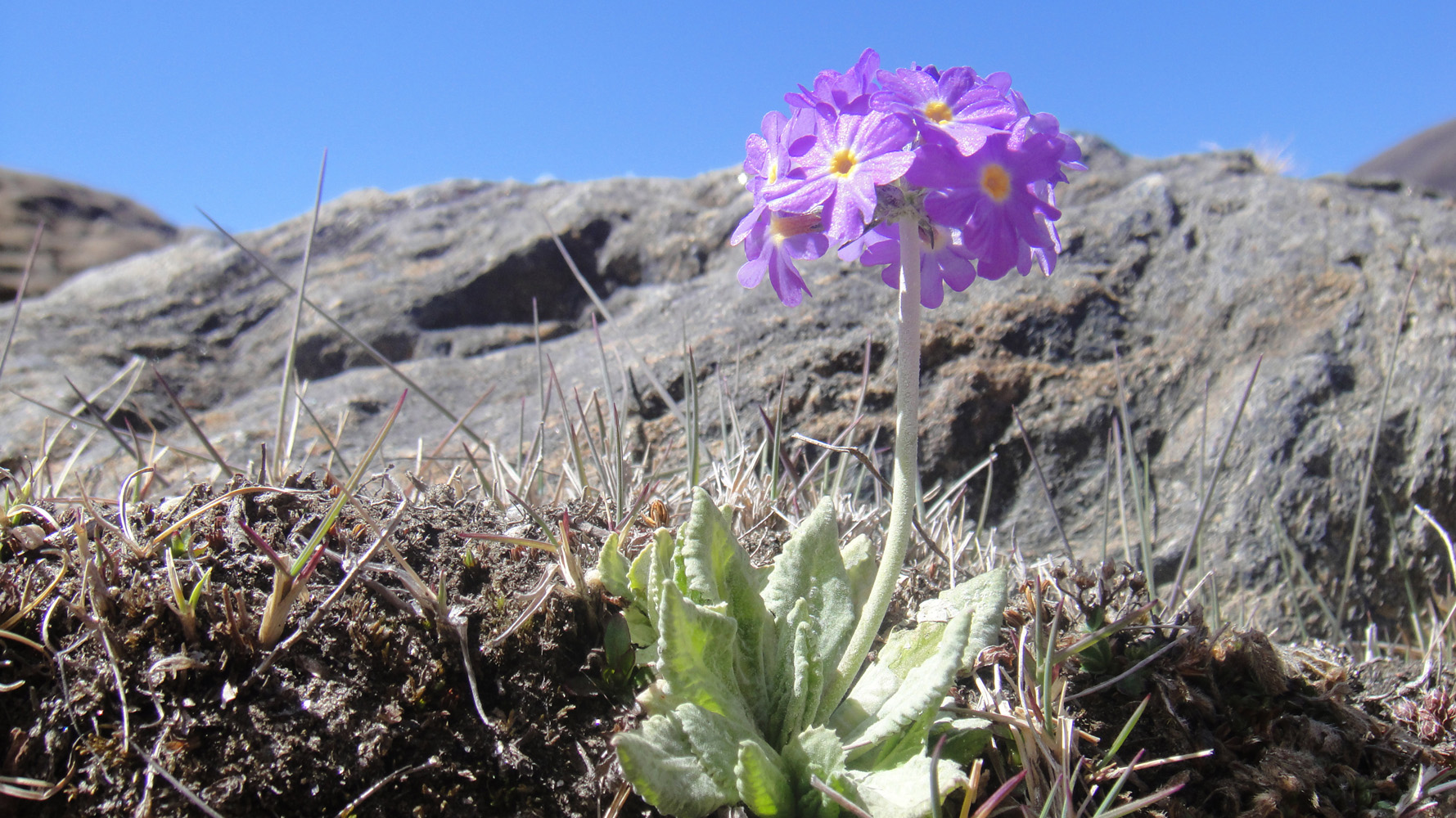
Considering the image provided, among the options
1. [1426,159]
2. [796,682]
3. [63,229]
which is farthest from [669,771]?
[1426,159]

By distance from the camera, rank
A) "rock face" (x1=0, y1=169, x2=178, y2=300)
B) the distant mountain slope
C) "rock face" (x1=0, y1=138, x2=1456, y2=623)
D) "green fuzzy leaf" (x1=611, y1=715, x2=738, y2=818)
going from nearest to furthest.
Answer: "green fuzzy leaf" (x1=611, y1=715, x2=738, y2=818), "rock face" (x1=0, y1=138, x2=1456, y2=623), "rock face" (x1=0, y1=169, x2=178, y2=300), the distant mountain slope

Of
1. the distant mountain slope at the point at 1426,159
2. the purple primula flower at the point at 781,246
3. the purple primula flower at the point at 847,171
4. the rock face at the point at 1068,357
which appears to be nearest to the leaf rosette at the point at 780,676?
the purple primula flower at the point at 781,246

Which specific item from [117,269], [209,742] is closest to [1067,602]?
[209,742]

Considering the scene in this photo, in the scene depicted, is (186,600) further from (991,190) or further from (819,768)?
(991,190)

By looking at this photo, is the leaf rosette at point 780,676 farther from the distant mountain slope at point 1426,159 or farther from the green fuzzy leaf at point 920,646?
the distant mountain slope at point 1426,159

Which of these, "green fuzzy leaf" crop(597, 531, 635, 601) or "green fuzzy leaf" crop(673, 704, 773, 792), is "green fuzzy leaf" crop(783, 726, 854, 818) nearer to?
"green fuzzy leaf" crop(673, 704, 773, 792)

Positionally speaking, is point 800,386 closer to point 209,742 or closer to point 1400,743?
point 1400,743

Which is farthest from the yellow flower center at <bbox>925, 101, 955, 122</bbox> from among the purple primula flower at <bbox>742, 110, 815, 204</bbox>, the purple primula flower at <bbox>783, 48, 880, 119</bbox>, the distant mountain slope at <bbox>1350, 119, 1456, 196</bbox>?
the distant mountain slope at <bbox>1350, 119, 1456, 196</bbox>
